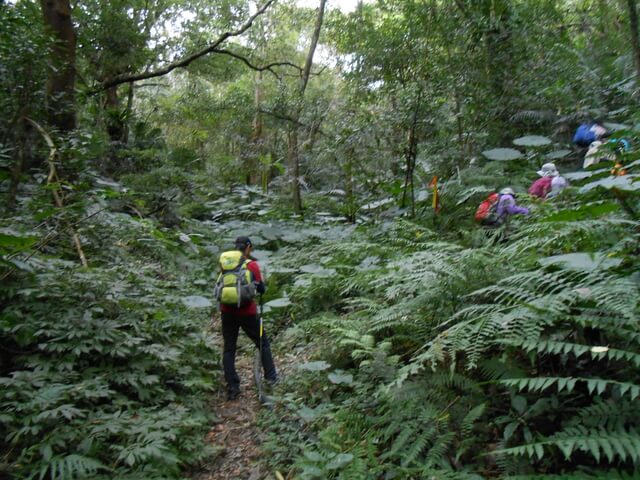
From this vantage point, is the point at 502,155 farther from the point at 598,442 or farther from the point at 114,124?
the point at 114,124

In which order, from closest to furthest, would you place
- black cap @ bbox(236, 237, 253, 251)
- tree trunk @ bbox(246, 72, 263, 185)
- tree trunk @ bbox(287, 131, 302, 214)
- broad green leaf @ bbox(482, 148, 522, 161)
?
black cap @ bbox(236, 237, 253, 251), broad green leaf @ bbox(482, 148, 522, 161), tree trunk @ bbox(287, 131, 302, 214), tree trunk @ bbox(246, 72, 263, 185)

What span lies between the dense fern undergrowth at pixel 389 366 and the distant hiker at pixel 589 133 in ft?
12.4

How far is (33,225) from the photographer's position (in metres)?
5.45

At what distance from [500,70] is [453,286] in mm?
7116

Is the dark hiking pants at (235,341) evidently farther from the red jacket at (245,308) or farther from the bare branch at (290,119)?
the bare branch at (290,119)

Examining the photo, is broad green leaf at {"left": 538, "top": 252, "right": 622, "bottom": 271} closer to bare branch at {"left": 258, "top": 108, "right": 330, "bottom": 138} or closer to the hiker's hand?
the hiker's hand

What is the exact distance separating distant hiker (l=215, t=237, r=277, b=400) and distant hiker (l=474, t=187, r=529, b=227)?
294 centimetres

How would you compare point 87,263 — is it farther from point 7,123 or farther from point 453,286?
point 453,286

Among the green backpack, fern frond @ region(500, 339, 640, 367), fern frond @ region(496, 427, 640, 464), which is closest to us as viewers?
fern frond @ region(496, 427, 640, 464)

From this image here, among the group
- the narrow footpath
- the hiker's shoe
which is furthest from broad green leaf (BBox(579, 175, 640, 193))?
the hiker's shoe

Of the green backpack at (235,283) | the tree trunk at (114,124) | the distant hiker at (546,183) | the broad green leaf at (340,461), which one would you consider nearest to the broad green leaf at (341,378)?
the broad green leaf at (340,461)

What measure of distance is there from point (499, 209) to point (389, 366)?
9.65 ft

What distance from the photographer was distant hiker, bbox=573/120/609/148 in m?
7.47

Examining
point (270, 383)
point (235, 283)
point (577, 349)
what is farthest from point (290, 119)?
point (577, 349)
